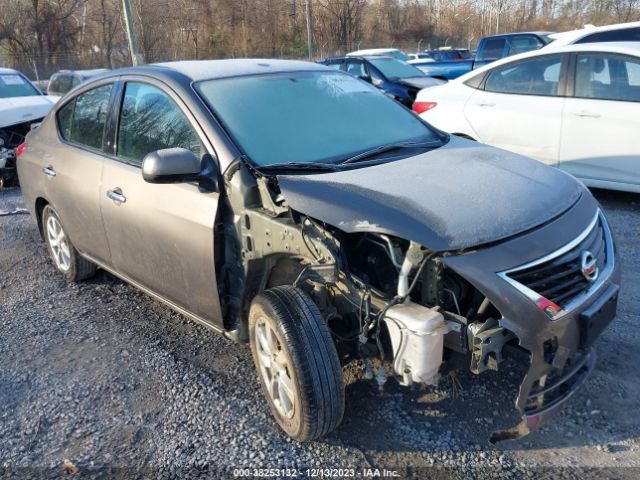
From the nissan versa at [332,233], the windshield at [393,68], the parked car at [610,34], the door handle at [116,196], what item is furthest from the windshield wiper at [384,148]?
the windshield at [393,68]

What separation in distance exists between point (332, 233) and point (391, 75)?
9798 millimetres

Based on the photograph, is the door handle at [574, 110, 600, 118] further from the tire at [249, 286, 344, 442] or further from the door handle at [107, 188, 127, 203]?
the door handle at [107, 188, 127, 203]

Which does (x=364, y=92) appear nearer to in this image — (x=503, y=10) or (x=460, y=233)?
(x=460, y=233)

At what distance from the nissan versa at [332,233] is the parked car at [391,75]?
23.6 ft

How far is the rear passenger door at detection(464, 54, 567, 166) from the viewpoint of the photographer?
19.9 feet

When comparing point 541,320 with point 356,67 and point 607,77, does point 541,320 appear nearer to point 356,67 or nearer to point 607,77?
point 607,77

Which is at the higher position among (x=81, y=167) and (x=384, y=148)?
(x=384, y=148)

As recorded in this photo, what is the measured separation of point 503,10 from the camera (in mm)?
51281

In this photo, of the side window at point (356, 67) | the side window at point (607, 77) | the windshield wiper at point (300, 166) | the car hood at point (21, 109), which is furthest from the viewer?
the side window at point (356, 67)

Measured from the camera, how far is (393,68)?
12117mm

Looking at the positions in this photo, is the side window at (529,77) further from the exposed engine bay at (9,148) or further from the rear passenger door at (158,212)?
the exposed engine bay at (9,148)

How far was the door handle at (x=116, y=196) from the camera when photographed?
356 centimetres

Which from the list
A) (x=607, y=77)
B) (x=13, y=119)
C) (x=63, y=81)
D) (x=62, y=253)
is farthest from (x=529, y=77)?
(x=63, y=81)

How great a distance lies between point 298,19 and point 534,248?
140 ft
